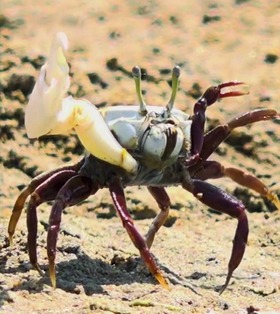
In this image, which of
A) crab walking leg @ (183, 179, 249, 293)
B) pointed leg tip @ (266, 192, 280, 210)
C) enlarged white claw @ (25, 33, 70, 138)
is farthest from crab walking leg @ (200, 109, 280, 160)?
enlarged white claw @ (25, 33, 70, 138)

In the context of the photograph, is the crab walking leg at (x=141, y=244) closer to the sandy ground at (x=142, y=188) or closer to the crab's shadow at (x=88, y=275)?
the sandy ground at (x=142, y=188)

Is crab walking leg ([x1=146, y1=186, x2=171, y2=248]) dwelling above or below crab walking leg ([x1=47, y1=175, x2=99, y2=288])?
below

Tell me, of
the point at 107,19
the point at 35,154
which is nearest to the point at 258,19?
the point at 107,19

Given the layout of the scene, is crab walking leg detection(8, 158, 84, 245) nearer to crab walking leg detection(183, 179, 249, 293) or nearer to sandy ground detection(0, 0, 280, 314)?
sandy ground detection(0, 0, 280, 314)

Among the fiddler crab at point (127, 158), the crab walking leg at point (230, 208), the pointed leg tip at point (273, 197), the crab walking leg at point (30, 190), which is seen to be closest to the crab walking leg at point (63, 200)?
the fiddler crab at point (127, 158)

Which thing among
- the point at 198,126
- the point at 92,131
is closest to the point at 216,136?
the point at 198,126

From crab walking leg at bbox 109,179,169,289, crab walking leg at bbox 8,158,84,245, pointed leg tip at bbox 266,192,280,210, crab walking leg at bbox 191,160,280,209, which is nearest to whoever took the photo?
crab walking leg at bbox 109,179,169,289

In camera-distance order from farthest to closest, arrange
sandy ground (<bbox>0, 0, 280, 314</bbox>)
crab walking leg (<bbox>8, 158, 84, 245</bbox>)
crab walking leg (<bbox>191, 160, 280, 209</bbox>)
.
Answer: crab walking leg (<bbox>191, 160, 280, 209</bbox>) < crab walking leg (<bbox>8, 158, 84, 245</bbox>) < sandy ground (<bbox>0, 0, 280, 314</bbox>)

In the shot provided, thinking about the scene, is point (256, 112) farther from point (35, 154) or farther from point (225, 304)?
point (35, 154)
